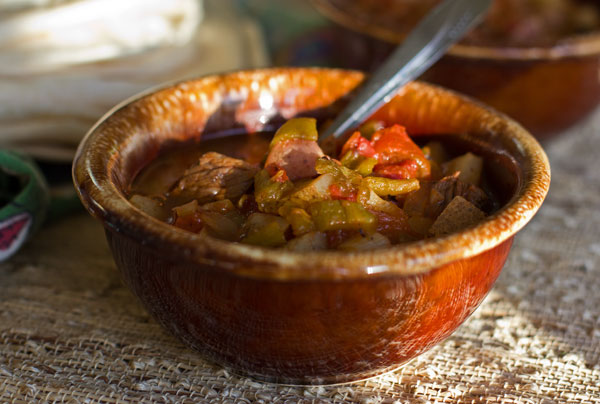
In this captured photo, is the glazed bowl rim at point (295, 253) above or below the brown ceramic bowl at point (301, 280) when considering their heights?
above

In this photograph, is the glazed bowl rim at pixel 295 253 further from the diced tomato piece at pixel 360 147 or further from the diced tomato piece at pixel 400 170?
the diced tomato piece at pixel 360 147

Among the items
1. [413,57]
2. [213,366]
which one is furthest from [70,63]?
[213,366]

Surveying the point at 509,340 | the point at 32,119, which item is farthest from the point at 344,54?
the point at 509,340

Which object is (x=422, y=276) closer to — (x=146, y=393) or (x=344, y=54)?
(x=146, y=393)

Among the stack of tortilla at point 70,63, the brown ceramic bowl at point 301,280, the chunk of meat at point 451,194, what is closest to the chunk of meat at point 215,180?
the brown ceramic bowl at point 301,280

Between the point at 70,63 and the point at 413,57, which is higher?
the point at 413,57

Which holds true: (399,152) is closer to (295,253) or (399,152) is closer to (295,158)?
(295,158)

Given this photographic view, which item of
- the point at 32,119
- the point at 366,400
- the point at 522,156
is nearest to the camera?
the point at 366,400
